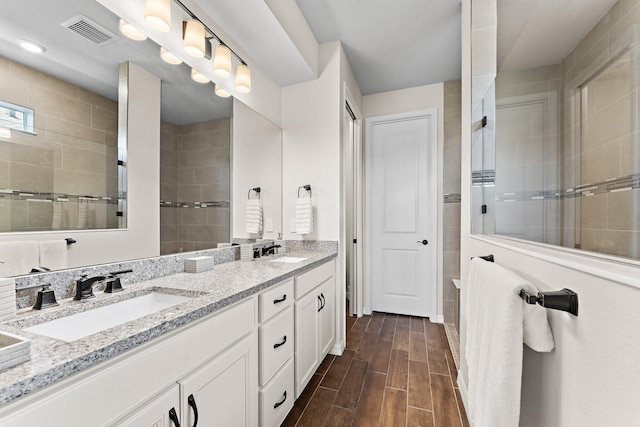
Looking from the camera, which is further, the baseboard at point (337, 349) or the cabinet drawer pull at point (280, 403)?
the baseboard at point (337, 349)

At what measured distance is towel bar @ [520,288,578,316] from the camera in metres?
0.57

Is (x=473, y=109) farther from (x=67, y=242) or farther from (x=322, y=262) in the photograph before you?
(x=67, y=242)

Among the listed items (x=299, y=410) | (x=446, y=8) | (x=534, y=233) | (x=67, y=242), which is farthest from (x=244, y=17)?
(x=299, y=410)

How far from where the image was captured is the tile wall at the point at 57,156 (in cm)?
91

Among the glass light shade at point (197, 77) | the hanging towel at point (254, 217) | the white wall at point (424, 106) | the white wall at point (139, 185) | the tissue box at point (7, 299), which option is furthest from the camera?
the white wall at point (424, 106)

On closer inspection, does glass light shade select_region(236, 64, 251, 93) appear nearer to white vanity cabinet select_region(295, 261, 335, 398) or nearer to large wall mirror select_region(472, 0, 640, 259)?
white vanity cabinet select_region(295, 261, 335, 398)

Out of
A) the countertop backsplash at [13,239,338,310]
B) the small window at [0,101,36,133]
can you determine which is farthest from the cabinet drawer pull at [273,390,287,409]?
the small window at [0,101,36,133]

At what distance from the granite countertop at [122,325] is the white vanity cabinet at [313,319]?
0.25m

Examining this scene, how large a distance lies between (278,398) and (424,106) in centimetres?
313

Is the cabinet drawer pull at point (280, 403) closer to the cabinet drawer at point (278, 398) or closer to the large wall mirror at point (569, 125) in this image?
the cabinet drawer at point (278, 398)

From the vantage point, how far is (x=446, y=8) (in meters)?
2.01

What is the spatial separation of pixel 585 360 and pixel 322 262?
1634 mm

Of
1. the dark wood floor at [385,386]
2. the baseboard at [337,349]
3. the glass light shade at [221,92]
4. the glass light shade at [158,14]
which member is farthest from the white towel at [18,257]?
the baseboard at [337,349]

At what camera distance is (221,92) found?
1.90 meters
